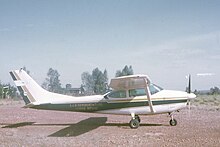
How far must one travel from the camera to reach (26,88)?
15508 mm

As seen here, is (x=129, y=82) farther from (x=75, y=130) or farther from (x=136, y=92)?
(x=75, y=130)

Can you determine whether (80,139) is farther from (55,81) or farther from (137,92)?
(55,81)

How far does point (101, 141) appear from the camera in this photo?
994 cm

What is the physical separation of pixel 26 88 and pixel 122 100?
5.71m

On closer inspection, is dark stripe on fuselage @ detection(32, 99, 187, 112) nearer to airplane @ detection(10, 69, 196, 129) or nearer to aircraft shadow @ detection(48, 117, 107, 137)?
airplane @ detection(10, 69, 196, 129)

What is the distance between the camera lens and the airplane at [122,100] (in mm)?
14266

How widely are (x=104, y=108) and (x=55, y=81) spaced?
119 metres

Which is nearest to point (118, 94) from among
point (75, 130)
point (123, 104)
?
point (123, 104)

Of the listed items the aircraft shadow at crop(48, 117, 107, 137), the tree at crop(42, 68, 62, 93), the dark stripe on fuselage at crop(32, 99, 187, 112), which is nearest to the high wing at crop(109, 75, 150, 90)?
the dark stripe on fuselage at crop(32, 99, 187, 112)

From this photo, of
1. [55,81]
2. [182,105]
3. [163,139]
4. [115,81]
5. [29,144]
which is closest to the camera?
[29,144]

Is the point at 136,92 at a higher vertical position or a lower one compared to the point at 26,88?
A: lower

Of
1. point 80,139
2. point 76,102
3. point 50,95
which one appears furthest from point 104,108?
point 80,139

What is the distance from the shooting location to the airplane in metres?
14.3

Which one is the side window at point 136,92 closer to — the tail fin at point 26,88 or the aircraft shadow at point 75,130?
the aircraft shadow at point 75,130
